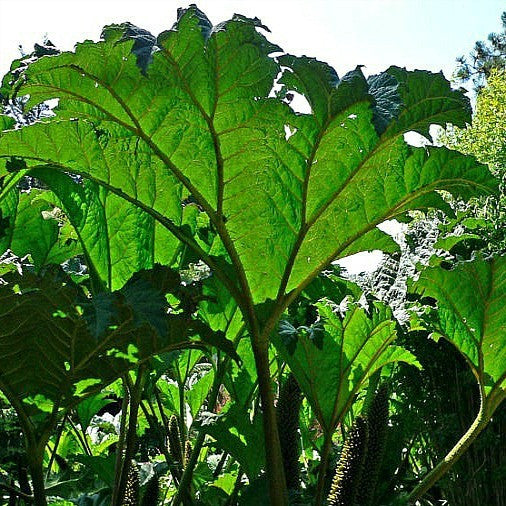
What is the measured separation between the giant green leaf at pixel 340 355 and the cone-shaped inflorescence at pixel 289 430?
5 cm

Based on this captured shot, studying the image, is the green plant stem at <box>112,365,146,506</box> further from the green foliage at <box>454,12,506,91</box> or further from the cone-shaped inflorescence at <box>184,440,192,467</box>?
the green foliage at <box>454,12,506,91</box>

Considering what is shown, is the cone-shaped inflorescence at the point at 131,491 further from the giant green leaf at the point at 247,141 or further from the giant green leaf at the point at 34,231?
the giant green leaf at the point at 34,231

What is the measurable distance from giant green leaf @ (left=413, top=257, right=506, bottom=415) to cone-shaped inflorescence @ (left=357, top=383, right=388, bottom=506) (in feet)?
0.73

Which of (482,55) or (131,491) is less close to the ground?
(482,55)

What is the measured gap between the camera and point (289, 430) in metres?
1.65

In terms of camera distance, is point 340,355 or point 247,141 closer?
point 247,141

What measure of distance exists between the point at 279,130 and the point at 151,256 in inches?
20.0

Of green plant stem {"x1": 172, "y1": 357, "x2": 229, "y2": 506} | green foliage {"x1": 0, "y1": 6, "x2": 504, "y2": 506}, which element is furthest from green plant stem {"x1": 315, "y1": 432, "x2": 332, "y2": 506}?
green plant stem {"x1": 172, "y1": 357, "x2": 229, "y2": 506}

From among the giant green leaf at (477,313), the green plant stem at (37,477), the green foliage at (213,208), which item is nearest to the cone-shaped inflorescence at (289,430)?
the green foliage at (213,208)

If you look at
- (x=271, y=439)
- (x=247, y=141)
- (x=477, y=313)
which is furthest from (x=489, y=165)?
(x=271, y=439)

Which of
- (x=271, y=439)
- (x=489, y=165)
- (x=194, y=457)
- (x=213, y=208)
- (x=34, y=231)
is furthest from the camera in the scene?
(x=489, y=165)

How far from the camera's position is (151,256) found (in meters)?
1.73

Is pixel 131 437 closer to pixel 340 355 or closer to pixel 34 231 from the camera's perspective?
pixel 340 355

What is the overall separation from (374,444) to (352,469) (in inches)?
6.4
